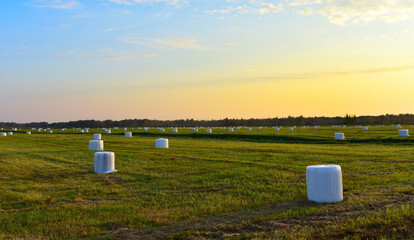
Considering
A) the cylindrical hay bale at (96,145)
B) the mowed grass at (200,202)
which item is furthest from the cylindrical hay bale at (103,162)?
the cylindrical hay bale at (96,145)

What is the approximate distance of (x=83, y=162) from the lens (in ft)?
86.2

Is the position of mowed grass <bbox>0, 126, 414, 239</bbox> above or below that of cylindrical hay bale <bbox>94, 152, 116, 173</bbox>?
below

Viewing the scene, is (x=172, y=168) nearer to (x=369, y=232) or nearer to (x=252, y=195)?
(x=252, y=195)

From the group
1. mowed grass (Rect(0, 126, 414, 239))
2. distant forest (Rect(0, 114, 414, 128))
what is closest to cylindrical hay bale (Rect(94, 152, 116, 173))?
mowed grass (Rect(0, 126, 414, 239))

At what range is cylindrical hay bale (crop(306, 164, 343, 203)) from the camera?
12914 mm

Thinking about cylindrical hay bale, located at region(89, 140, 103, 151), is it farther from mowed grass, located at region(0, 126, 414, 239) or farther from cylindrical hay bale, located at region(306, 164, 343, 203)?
cylindrical hay bale, located at region(306, 164, 343, 203)

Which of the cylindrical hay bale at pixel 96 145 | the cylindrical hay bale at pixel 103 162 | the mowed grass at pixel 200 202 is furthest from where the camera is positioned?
the cylindrical hay bale at pixel 96 145

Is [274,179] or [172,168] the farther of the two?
[172,168]

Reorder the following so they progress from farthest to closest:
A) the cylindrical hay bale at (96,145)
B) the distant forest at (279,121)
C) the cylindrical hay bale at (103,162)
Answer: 1. the distant forest at (279,121)
2. the cylindrical hay bale at (96,145)
3. the cylindrical hay bale at (103,162)

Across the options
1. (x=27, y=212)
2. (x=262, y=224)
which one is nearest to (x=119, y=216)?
(x=27, y=212)

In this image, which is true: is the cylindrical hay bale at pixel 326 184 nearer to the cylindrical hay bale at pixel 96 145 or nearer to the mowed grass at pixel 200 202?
the mowed grass at pixel 200 202

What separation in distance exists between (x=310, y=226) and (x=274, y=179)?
8.00 meters

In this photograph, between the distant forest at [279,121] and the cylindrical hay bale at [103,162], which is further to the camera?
the distant forest at [279,121]

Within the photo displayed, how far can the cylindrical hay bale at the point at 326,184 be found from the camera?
12.9 meters
